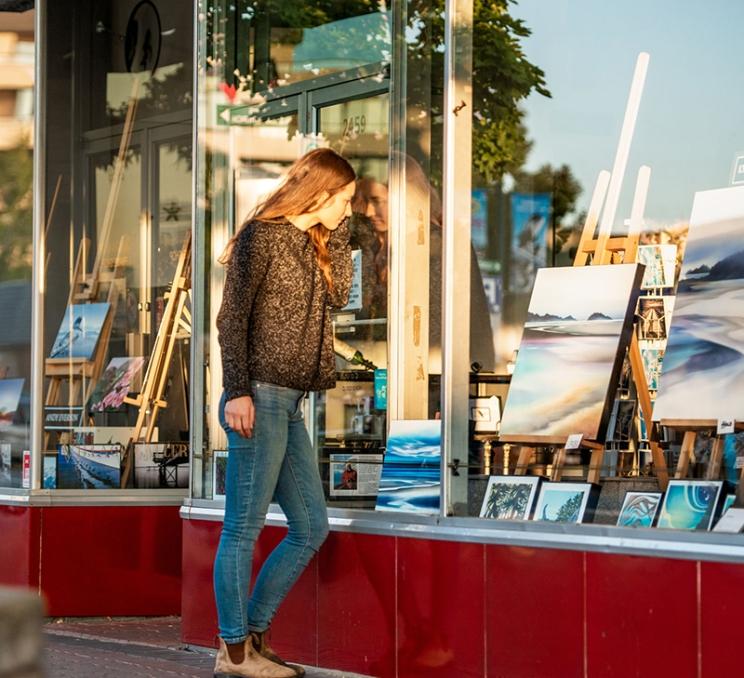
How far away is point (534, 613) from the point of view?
4.62 metres

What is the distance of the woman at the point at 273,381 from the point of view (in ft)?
15.9

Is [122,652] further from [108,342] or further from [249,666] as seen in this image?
[108,342]

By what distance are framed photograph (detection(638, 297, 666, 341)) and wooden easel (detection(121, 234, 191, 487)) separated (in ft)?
10.9

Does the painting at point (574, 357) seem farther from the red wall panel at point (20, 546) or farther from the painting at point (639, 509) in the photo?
the red wall panel at point (20, 546)

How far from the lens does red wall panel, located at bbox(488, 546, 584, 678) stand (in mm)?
4496

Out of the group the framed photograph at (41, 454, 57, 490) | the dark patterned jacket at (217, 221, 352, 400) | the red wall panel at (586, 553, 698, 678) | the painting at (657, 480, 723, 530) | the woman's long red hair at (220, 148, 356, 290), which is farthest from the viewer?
the framed photograph at (41, 454, 57, 490)

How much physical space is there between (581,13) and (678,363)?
6.39 feet

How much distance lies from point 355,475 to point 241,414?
1.16 meters

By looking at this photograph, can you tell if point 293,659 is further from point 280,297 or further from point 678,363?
point 678,363

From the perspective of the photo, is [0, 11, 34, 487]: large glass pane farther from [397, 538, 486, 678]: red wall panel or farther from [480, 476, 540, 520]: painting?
[480, 476, 540, 520]: painting

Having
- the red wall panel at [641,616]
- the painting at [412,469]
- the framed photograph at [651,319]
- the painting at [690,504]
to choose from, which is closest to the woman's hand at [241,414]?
the painting at [412,469]

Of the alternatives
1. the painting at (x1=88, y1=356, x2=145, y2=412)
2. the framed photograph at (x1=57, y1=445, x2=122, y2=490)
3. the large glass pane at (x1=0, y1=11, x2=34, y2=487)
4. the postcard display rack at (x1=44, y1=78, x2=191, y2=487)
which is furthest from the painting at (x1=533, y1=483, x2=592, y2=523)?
the large glass pane at (x1=0, y1=11, x2=34, y2=487)

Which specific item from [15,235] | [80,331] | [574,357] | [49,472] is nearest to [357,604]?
[574,357]

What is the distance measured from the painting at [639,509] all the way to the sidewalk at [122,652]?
49.7 inches
